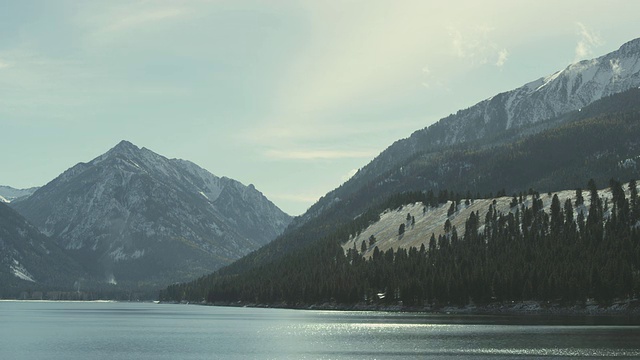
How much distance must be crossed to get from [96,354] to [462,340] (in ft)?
215

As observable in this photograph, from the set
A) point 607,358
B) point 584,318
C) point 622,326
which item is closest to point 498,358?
point 607,358

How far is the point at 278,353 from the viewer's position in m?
123

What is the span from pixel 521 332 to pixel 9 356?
316 ft

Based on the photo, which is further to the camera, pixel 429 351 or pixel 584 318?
pixel 584 318

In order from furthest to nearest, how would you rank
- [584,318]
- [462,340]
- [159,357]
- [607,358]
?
[584,318] → [462,340] → [159,357] → [607,358]

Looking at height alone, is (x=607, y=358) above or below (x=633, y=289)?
below

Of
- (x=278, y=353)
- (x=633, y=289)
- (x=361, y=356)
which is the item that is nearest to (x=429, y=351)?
(x=361, y=356)

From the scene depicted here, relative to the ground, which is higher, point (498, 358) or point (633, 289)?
point (633, 289)

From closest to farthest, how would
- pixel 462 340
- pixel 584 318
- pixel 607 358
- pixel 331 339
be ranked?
pixel 607 358 < pixel 462 340 < pixel 331 339 < pixel 584 318

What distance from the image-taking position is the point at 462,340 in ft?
454

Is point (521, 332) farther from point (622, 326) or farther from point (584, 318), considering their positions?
point (584, 318)

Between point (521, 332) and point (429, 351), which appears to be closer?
point (429, 351)

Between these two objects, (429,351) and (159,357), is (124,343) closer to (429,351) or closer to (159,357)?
(159,357)

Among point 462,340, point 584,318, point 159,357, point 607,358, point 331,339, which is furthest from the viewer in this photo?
point 584,318
